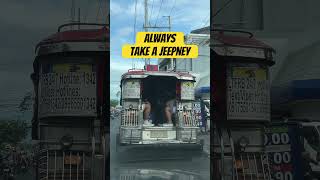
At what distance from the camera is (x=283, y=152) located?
2.63 metres

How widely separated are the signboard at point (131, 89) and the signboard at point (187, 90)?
0.66ft

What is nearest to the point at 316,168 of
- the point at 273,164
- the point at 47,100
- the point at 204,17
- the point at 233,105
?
the point at 273,164

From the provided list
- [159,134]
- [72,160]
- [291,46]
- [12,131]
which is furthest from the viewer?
[291,46]

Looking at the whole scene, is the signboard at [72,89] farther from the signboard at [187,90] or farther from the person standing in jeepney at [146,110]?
the signboard at [187,90]

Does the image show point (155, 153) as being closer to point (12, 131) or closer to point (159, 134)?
point (159, 134)

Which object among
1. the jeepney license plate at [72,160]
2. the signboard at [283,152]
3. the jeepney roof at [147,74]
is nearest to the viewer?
the jeepney roof at [147,74]

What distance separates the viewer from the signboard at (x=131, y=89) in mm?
2244

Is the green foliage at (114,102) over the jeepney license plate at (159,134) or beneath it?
over

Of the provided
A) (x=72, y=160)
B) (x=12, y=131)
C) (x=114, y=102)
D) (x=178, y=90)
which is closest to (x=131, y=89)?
(x=114, y=102)

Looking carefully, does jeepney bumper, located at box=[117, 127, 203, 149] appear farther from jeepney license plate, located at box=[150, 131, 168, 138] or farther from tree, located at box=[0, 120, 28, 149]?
tree, located at box=[0, 120, 28, 149]

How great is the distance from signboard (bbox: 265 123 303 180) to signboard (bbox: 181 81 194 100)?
504mm

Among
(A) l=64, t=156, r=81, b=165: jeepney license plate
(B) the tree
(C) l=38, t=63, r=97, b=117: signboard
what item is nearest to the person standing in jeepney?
(C) l=38, t=63, r=97, b=117: signboard

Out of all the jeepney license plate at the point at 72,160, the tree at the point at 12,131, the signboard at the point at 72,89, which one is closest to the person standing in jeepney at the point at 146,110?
the signboard at the point at 72,89

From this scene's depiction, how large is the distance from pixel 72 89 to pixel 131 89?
0.87 ft
